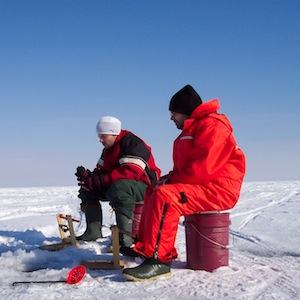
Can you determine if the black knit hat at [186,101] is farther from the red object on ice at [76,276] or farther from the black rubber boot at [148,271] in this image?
the red object on ice at [76,276]

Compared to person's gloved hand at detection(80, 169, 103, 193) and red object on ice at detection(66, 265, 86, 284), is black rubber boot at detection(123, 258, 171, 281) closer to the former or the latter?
red object on ice at detection(66, 265, 86, 284)

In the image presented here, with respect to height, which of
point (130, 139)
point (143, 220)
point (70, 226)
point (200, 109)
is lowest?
point (70, 226)

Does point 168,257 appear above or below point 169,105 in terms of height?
below

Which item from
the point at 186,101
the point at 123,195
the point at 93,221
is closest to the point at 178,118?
the point at 186,101

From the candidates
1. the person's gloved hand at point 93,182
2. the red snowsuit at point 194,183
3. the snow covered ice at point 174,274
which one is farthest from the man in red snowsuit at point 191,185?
the person's gloved hand at point 93,182

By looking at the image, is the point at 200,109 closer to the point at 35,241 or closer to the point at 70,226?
the point at 70,226

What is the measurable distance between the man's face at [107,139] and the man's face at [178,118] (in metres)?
1.07

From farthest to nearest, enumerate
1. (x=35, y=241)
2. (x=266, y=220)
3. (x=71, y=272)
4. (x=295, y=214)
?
(x=295, y=214) < (x=266, y=220) < (x=35, y=241) < (x=71, y=272)

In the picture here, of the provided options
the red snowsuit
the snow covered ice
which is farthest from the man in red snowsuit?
the snow covered ice

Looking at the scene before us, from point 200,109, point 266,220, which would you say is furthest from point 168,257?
point 266,220

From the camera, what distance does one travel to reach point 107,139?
15.3ft

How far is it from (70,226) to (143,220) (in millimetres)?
1396

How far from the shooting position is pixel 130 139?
4586mm

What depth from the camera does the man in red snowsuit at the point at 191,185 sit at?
3.20m
